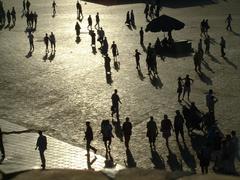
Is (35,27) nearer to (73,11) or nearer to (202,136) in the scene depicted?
(73,11)

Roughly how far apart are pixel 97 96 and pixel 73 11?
25.7 meters

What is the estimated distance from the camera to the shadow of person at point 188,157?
1454 cm

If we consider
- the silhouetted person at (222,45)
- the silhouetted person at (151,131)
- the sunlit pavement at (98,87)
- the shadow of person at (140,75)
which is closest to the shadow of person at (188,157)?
the sunlit pavement at (98,87)

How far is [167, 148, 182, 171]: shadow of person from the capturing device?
1455 centimetres

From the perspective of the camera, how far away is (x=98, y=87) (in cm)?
2275

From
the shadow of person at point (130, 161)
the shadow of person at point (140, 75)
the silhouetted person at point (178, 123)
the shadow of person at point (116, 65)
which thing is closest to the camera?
the shadow of person at point (130, 161)

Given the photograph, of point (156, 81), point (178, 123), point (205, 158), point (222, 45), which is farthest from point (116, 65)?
point (205, 158)

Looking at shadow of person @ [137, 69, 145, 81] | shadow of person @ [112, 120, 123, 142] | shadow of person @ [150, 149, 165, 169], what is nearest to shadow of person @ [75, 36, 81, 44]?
shadow of person @ [137, 69, 145, 81]

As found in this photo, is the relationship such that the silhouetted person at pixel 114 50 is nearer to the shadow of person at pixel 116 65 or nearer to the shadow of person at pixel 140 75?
the shadow of person at pixel 116 65

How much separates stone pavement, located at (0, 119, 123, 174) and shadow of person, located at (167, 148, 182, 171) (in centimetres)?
150

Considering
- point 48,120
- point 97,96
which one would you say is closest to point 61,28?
point 97,96

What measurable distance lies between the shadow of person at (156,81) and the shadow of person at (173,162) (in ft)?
23.6

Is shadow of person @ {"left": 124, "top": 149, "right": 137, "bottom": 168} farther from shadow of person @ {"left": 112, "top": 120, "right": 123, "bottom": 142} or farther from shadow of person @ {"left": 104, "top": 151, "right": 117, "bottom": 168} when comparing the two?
shadow of person @ {"left": 112, "top": 120, "right": 123, "bottom": 142}

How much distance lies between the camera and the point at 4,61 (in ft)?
93.3
